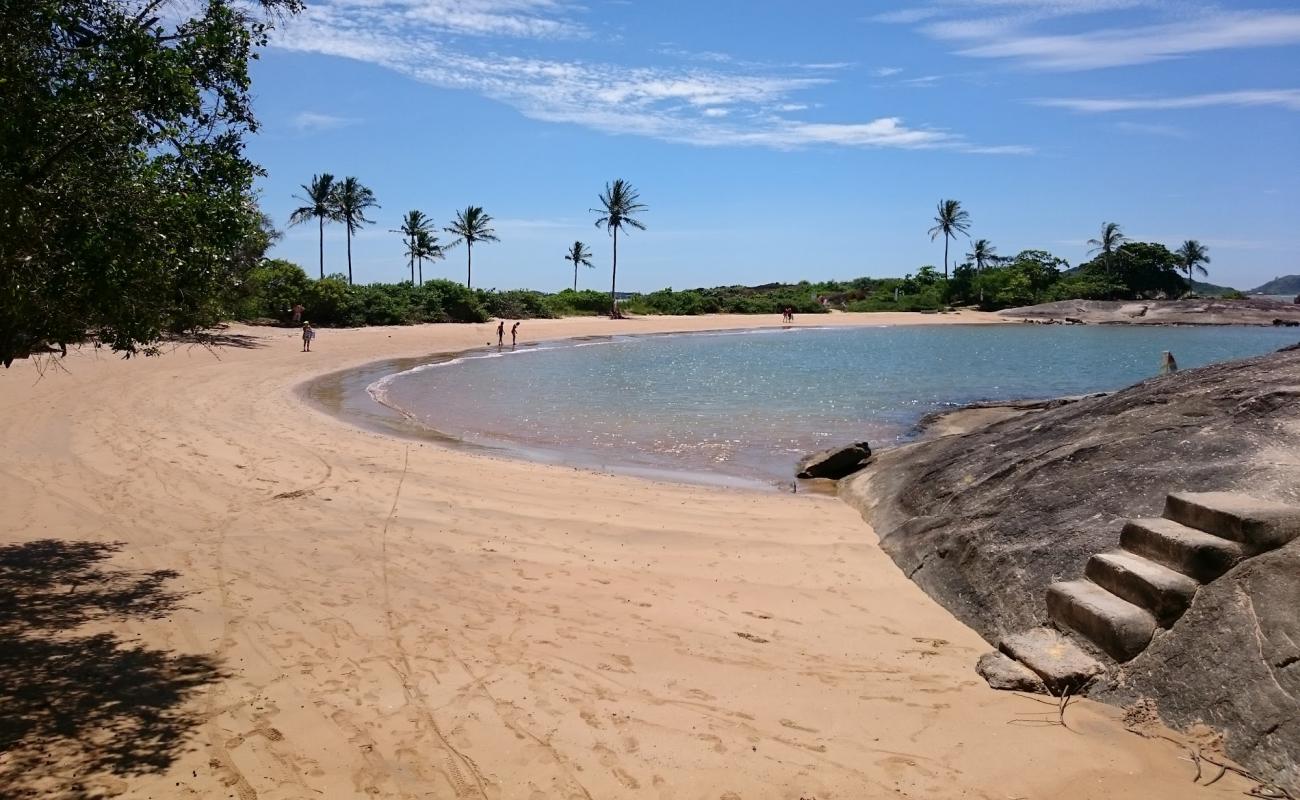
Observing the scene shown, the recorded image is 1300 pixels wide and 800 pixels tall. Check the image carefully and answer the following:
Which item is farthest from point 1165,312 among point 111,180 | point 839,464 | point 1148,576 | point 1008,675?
point 111,180

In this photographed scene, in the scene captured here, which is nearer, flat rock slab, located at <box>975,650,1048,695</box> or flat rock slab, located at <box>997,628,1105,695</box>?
flat rock slab, located at <box>997,628,1105,695</box>

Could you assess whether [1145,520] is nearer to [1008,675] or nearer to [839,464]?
[1008,675]

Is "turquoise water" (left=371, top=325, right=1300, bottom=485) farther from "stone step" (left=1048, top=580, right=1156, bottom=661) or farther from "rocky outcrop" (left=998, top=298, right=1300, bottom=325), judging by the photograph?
"rocky outcrop" (left=998, top=298, right=1300, bottom=325)

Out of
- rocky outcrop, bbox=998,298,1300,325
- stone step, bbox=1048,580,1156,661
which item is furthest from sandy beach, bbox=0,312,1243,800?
rocky outcrop, bbox=998,298,1300,325

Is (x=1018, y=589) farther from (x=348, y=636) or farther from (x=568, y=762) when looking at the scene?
(x=348, y=636)

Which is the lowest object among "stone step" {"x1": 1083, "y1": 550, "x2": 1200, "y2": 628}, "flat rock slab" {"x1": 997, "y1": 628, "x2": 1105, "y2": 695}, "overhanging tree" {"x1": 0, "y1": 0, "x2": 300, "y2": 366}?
"flat rock slab" {"x1": 997, "y1": 628, "x2": 1105, "y2": 695}

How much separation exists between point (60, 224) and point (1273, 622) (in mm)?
7118

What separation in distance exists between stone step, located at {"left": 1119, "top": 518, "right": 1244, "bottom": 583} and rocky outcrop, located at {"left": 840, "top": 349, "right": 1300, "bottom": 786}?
3 cm

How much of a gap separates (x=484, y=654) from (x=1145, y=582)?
4.35 metres

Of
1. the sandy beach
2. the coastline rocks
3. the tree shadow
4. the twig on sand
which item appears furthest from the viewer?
the coastline rocks

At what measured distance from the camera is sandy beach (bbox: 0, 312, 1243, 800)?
14.0 ft

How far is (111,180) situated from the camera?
16.3 feet

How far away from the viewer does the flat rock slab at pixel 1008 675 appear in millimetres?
5109

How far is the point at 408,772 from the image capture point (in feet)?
14.0
